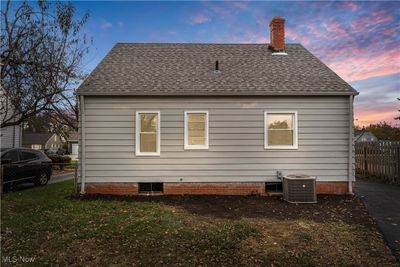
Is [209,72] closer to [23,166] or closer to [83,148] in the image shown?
[83,148]

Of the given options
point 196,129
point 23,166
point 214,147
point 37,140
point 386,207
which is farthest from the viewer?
point 37,140

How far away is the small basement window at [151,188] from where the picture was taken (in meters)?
10.6

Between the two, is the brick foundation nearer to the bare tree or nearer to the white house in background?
the bare tree

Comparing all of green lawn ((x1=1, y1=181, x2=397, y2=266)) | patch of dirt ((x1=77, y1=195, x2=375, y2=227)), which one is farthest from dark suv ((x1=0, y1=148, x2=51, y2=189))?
patch of dirt ((x1=77, y1=195, x2=375, y2=227))

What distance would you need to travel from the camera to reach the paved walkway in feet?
20.4

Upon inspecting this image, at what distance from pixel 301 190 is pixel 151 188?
505 centimetres

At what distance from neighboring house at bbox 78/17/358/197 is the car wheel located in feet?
13.3

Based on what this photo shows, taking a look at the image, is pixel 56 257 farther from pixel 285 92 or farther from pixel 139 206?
pixel 285 92

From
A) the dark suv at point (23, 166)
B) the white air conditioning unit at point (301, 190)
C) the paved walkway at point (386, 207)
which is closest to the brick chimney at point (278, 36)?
the white air conditioning unit at point (301, 190)

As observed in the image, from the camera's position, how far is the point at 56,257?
200 inches

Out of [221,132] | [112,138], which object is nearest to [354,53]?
[221,132]

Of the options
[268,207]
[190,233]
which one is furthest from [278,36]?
[190,233]

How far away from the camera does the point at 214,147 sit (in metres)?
10.5

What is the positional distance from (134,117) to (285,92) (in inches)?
210
